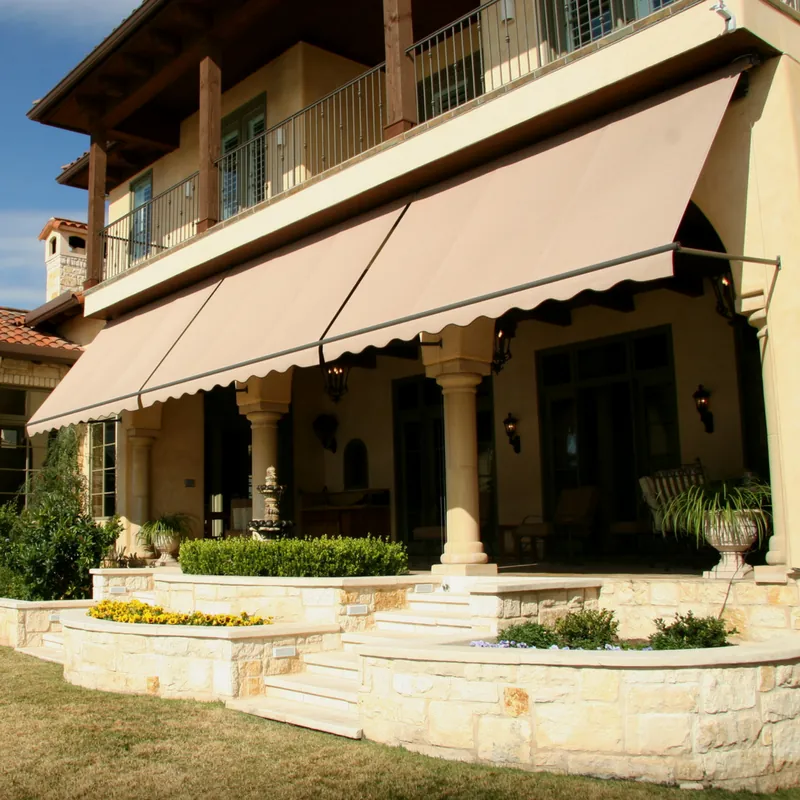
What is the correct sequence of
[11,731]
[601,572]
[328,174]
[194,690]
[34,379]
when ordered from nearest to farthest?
[11,731]
[194,690]
[601,572]
[328,174]
[34,379]

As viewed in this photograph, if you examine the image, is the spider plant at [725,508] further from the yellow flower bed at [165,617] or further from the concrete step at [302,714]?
the yellow flower bed at [165,617]

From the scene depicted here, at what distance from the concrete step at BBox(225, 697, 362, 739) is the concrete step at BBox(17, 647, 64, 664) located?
3.89 metres

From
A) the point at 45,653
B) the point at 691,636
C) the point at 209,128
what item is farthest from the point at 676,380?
the point at 45,653

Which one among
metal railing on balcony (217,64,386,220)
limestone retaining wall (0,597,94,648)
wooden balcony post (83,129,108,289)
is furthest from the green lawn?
wooden balcony post (83,129,108,289)

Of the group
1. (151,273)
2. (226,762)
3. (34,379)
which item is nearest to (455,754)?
(226,762)

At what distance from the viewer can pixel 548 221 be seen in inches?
319

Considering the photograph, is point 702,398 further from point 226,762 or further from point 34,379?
point 34,379

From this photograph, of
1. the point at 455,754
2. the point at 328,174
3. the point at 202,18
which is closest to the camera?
the point at 455,754

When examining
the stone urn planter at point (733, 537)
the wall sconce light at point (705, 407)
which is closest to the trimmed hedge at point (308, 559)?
the stone urn planter at point (733, 537)

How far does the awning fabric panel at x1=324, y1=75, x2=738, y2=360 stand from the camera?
721 centimetres

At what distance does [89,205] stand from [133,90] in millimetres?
2251

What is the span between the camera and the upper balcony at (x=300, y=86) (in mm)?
9398

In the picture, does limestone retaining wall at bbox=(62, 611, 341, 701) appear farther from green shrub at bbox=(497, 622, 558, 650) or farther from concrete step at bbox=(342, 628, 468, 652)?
green shrub at bbox=(497, 622, 558, 650)

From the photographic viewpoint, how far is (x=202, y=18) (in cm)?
1360
